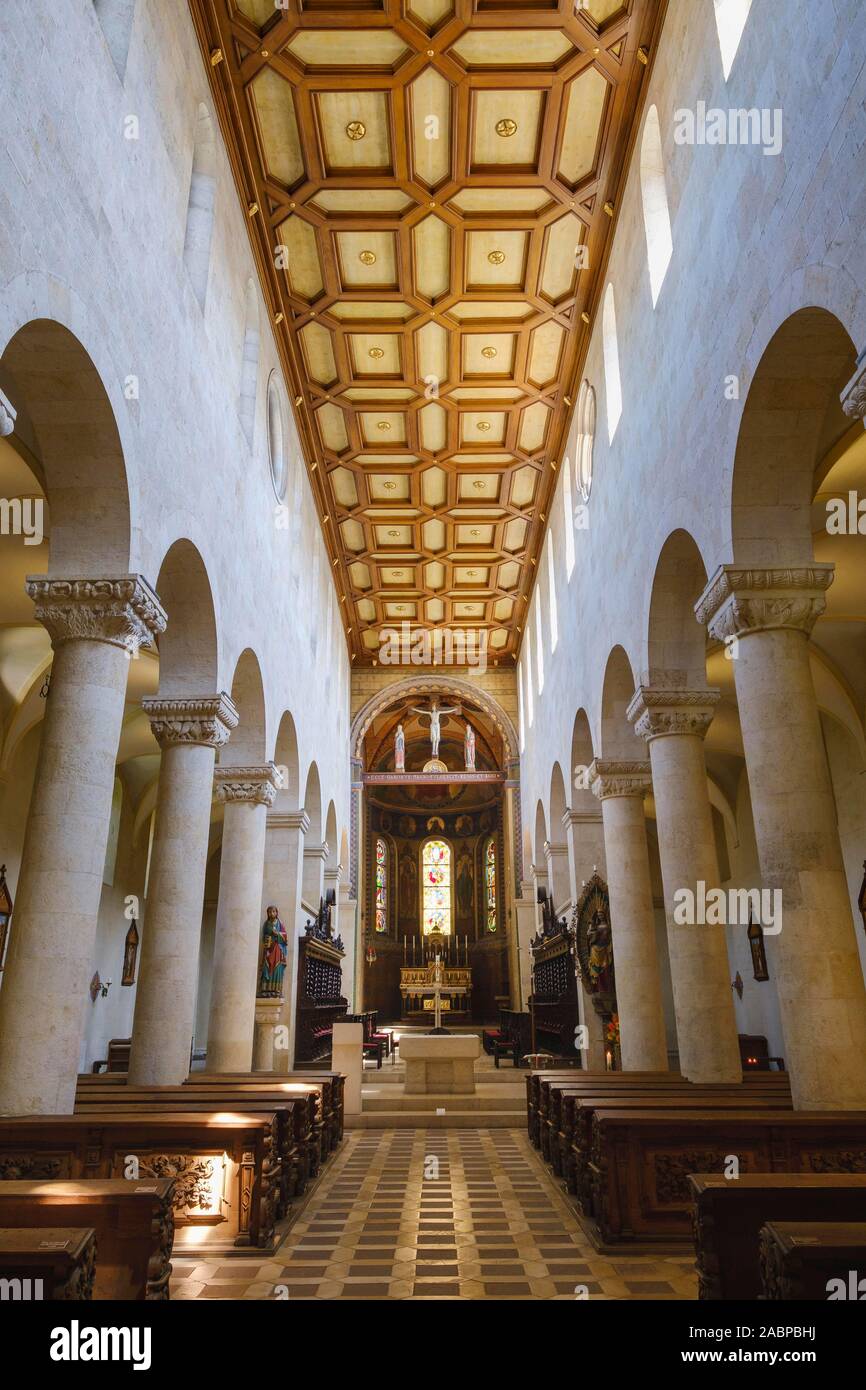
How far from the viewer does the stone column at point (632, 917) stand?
12.5 meters

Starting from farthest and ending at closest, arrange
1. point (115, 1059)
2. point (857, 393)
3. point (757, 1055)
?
point (757, 1055) < point (115, 1059) < point (857, 393)

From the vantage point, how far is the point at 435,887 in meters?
38.8

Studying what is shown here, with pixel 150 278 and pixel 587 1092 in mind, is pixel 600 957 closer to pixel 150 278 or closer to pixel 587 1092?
pixel 587 1092

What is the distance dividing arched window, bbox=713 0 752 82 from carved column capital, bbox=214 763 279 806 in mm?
9714

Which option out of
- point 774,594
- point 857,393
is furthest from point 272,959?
point 857,393

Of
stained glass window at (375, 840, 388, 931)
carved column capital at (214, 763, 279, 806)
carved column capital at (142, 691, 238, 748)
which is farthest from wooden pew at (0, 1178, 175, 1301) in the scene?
stained glass window at (375, 840, 388, 931)

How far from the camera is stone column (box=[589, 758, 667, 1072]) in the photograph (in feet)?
40.9

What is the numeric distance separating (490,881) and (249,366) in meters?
27.2

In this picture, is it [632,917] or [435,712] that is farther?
[435,712]

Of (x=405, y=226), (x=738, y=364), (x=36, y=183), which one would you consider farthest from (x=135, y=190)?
(x=405, y=226)

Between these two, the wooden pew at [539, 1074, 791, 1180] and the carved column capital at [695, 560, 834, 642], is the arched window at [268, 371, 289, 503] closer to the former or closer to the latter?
the carved column capital at [695, 560, 834, 642]

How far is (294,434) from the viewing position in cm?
1738
